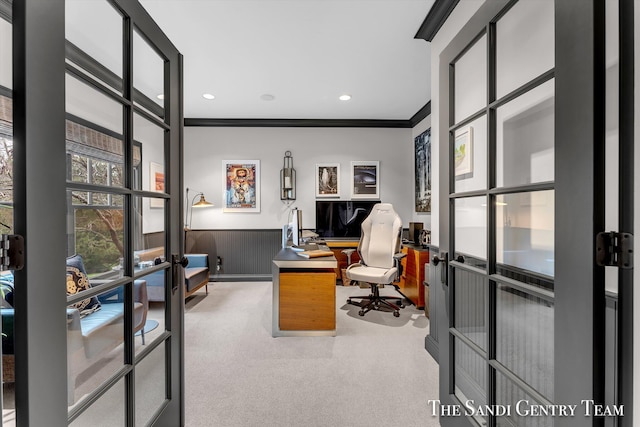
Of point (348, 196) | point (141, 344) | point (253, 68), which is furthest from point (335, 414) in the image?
point (348, 196)

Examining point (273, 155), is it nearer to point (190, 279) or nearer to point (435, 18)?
point (190, 279)

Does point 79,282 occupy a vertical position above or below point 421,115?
below

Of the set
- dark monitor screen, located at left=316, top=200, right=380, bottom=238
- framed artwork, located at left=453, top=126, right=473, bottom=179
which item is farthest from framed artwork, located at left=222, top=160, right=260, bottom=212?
framed artwork, located at left=453, top=126, right=473, bottom=179

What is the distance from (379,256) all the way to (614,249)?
2.93m

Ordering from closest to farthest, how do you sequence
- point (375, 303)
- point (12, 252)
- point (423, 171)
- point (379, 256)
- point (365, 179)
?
point (12, 252)
point (375, 303)
point (379, 256)
point (423, 171)
point (365, 179)

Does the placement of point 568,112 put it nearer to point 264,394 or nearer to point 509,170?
point 509,170

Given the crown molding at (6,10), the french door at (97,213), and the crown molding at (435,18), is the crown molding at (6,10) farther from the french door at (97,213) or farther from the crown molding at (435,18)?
the crown molding at (435,18)

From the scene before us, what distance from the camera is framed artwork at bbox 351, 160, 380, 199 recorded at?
16.7ft

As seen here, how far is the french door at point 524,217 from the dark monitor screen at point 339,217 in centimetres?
345

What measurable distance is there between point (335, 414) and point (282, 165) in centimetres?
397

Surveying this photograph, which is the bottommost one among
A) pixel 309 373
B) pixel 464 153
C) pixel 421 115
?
pixel 309 373

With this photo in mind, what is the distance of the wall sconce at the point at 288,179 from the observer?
4.91 metres

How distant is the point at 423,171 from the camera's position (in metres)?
4.53

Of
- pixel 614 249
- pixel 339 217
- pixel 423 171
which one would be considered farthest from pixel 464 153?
pixel 339 217
